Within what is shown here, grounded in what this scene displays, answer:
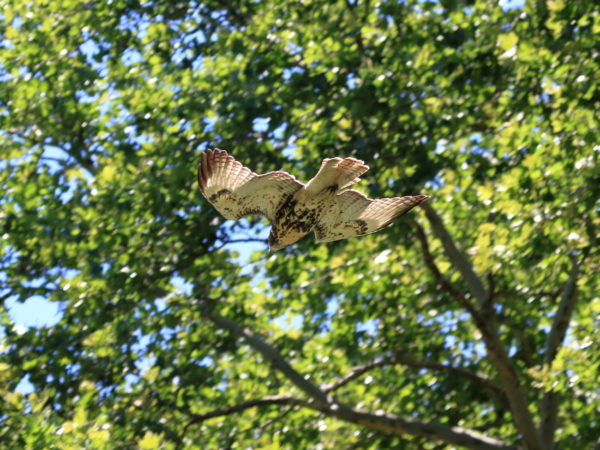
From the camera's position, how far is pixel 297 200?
6320mm

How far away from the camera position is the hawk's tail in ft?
19.6

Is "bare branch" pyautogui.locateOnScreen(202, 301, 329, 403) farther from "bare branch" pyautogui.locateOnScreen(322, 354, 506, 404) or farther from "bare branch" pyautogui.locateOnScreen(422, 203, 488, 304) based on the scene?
"bare branch" pyautogui.locateOnScreen(422, 203, 488, 304)

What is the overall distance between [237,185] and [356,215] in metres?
0.89

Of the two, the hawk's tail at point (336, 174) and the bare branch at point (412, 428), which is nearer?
the hawk's tail at point (336, 174)

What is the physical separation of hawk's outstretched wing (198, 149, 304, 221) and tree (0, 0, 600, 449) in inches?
124

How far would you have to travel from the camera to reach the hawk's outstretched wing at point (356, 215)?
21.8 feet

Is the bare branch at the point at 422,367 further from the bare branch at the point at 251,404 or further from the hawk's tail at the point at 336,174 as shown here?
the hawk's tail at the point at 336,174

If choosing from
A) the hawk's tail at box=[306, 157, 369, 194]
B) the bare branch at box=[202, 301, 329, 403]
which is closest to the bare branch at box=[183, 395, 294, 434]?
the bare branch at box=[202, 301, 329, 403]

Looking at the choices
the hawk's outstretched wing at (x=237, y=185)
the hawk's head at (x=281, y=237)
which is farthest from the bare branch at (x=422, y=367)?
the hawk's outstretched wing at (x=237, y=185)

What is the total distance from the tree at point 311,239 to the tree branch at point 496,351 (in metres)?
0.02

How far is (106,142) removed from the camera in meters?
11.7

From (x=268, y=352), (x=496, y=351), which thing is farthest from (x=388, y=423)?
(x=268, y=352)

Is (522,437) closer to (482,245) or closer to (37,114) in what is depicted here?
(482,245)

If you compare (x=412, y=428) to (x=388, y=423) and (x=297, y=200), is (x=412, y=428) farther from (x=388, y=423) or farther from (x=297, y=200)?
(x=297, y=200)
